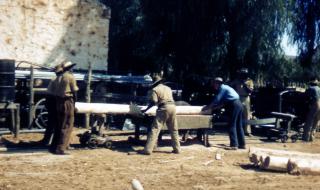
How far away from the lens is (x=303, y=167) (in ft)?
32.5

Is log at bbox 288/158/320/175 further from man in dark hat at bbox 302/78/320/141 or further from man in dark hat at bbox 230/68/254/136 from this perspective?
man in dark hat at bbox 302/78/320/141

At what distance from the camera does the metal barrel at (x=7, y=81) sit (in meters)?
12.9

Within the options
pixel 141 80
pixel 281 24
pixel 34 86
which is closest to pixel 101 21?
pixel 141 80

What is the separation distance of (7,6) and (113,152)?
8.89m

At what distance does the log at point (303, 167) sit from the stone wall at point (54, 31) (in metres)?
11.6

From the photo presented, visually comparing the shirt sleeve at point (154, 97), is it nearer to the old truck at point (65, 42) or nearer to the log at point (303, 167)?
the log at point (303, 167)

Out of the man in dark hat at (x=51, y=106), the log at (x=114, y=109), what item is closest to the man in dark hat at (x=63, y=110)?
the man in dark hat at (x=51, y=106)

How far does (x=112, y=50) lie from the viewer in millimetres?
28906

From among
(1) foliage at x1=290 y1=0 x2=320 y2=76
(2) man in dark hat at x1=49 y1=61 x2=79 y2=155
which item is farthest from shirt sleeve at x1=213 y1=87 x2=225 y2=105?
(1) foliage at x1=290 y1=0 x2=320 y2=76

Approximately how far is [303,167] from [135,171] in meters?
3.36

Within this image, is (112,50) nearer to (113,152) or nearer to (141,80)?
(141,80)

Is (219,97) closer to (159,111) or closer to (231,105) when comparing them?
(231,105)

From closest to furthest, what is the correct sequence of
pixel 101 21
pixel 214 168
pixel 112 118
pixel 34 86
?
pixel 214 168 → pixel 34 86 → pixel 112 118 → pixel 101 21

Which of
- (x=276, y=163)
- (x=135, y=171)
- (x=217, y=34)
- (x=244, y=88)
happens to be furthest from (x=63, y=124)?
(x=217, y=34)
